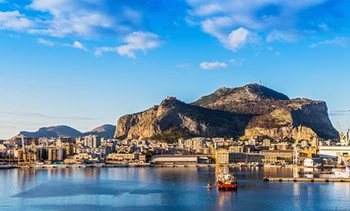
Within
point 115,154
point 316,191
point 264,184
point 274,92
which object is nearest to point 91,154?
point 115,154

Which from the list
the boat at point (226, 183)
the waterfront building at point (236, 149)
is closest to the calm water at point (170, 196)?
the boat at point (226, 183)

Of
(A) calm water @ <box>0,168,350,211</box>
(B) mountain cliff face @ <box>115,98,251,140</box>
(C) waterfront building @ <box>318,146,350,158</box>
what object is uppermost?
(B) mountain cliff face @ <box>115,98,251,140</box>

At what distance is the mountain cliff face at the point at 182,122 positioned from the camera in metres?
117

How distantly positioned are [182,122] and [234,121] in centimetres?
1291

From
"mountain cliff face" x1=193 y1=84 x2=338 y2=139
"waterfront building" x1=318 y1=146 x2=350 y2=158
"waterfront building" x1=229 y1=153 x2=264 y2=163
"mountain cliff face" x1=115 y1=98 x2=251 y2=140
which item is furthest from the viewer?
"mountain cliff face" x1=115 y1=98 x2=251 y2=140

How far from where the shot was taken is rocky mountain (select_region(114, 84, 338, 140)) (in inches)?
4577

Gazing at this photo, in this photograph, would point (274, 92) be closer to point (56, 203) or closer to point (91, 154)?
point (91, 154)

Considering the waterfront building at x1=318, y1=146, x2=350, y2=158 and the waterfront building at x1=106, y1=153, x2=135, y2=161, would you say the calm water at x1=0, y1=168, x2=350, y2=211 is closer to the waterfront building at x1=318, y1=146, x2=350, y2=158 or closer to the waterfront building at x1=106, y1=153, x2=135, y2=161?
the waterfront building at x1=318, y1=146, x2=350, y2=158

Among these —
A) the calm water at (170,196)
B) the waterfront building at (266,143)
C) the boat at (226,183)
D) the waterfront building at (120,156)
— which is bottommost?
the calm water at (170,196)

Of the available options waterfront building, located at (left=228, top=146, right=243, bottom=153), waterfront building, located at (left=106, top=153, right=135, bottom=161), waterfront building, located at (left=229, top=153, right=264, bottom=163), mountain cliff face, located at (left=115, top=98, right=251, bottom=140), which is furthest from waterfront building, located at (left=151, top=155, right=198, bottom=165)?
mountain cliff face, located at (left=115, top=98, right=251, bottom=140)

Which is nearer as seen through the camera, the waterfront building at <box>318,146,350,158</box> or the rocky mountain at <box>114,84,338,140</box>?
the waterfront building at <box>318,146,350,158</box>

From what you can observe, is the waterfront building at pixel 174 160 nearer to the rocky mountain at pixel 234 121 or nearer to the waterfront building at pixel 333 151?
the waterfront building at pixel 333 151

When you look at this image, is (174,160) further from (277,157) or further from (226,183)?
(226,183)

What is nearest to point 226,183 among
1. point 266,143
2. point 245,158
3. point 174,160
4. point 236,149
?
point 174,160
